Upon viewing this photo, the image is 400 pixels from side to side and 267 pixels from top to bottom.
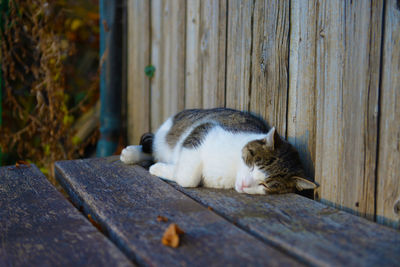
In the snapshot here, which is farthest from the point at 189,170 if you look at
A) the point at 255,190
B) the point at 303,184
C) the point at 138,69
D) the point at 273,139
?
the point at 138,69

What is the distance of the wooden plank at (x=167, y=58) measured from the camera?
3293 millimetres

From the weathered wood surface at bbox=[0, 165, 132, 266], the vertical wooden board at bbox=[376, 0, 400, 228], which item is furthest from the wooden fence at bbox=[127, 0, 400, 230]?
the weathered wood surface at bbox=[0, 165, 132, 266]

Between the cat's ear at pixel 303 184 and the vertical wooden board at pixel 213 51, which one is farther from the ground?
the vertical wooden board at pixel 213 51

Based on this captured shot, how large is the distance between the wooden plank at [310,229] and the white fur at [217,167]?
0.38 feet

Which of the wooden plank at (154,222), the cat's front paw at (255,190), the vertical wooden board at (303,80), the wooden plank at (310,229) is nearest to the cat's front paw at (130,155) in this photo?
the wooden plank at (154,222)

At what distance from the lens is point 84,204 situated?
6.50 feet

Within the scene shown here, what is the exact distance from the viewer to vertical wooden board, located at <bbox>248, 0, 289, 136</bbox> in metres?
2.25

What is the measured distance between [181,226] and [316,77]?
1074 mm

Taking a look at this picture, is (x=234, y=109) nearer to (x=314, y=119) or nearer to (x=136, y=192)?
(x=314, y=119)

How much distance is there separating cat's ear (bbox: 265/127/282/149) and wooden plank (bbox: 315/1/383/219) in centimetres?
22

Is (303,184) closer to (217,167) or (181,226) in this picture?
(217,167)

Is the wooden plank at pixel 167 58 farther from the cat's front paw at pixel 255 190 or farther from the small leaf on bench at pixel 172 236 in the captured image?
the small leaf on bench at pixel 172 236

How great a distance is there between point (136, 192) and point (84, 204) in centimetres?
27

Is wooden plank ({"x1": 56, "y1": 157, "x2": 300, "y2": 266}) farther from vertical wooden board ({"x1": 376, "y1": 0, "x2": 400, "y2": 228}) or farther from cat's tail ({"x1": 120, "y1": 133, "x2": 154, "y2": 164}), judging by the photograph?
vertical wooden board ({"x1": 376, "y1": 0, "x2": 400, "y2": 228})
